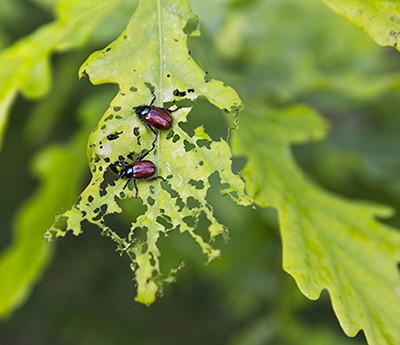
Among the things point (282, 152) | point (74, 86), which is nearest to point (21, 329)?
point (74, 86)

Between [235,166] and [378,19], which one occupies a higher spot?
[378,19]

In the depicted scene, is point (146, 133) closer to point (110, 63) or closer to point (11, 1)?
point (110, 63)

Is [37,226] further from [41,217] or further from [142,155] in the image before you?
[142,155]

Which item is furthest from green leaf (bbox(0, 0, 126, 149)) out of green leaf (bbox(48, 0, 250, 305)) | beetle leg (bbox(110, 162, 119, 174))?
beetle leg (bbox(110, 162, 119, 174))

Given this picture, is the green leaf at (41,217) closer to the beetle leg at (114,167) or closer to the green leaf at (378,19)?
the beetle leg at (114,167)

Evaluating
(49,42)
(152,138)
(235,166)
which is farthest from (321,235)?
(235,166)
